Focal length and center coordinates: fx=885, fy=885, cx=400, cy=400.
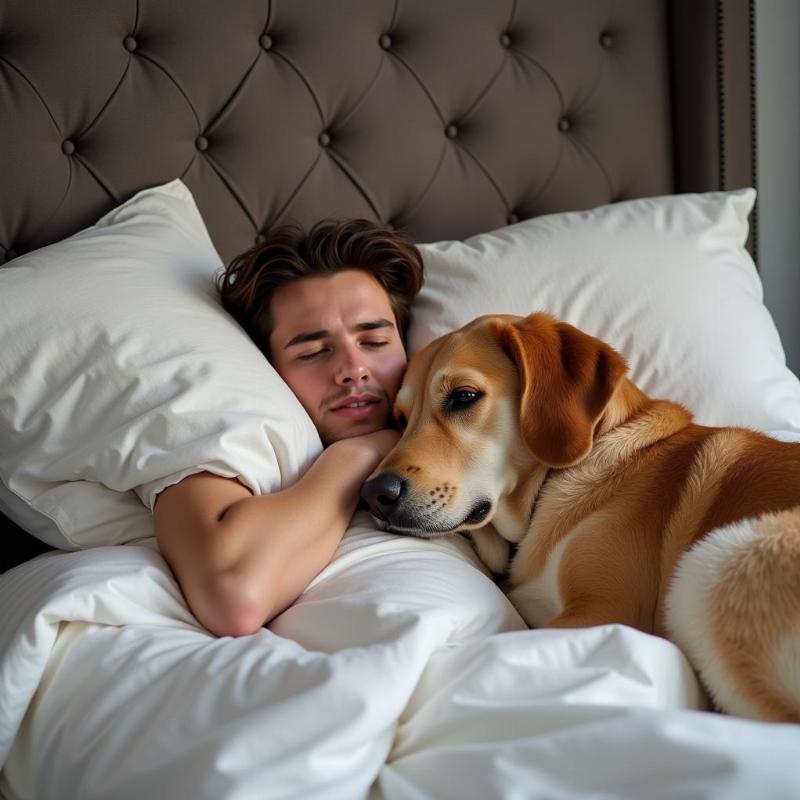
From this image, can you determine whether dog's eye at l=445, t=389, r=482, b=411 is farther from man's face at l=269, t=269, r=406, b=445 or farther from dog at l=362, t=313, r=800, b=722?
→ man's face at l=269, t=269, r=406, b=445

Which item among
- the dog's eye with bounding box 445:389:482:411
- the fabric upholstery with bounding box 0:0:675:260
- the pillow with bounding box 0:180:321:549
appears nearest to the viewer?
the pillow with bounding box 0:180:321:549

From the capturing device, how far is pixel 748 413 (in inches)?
83.0

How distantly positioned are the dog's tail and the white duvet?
0.06m

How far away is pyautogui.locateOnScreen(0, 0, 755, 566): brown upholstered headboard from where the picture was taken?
2.17 metres

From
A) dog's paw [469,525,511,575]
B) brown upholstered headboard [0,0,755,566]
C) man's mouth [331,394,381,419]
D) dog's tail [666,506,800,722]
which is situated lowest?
dog's paw [469,525,511,575]

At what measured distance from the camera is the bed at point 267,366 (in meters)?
1.11

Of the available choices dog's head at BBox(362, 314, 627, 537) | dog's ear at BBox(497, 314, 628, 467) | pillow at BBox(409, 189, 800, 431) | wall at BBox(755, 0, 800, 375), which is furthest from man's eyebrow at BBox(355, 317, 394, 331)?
wall at BBox(755, 0, 800, 375)

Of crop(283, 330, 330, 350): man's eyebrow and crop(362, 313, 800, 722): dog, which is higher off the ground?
crop(283, 330, 330, 350): man's eyebrow

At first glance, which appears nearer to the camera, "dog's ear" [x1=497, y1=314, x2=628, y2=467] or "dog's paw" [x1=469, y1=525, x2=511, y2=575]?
"dog's ear" [x1=497, y1=314, x2=628, y2=467]

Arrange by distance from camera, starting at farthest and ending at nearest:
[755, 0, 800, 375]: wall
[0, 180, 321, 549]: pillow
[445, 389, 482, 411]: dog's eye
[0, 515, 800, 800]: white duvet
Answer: [755, 0, 800, 375]: wall < [445, 389, 482, 411]: dog's eye < [0, 180, 321, 549]: pillow < [0, 515, 800, 800]: white duvet

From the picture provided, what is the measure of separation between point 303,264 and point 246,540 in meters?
0.84

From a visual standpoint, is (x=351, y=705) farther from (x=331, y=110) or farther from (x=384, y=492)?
(x=331, y=110)

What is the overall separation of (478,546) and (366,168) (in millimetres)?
1221

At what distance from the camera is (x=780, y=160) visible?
316cm
